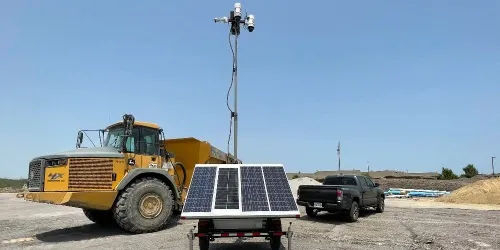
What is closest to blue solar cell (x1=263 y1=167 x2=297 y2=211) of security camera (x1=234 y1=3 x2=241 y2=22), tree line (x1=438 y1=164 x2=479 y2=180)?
security camera (x1=234 y1=3 x2=241 y2=22)

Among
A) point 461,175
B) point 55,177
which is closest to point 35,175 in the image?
point 55,177

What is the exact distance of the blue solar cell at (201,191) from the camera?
8531 mm

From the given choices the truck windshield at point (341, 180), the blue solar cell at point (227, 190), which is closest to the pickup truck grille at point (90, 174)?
the blue solar cell at point (227, 190)

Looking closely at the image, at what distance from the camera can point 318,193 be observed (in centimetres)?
1595

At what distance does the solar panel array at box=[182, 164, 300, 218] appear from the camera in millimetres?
8391

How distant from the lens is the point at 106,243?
35.2ft

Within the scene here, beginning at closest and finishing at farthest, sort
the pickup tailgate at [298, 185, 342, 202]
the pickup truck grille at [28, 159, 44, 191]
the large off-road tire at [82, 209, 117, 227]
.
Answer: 1. the pickup truck grille at [28, 159, 44, 191]
2. the large off-road tire at [82, 209, 117, 227]
3. the pickup tailgate at [298, 185, 342, 202]

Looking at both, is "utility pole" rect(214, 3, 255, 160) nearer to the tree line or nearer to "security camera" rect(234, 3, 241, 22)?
"security camera" rect(234, 3, 241, 22)

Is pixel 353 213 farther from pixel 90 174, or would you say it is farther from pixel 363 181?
pixel 90 174

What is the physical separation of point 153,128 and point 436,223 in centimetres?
1129

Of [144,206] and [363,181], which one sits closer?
[144,206]

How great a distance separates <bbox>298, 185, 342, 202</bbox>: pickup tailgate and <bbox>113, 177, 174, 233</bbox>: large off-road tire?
20.2 feet

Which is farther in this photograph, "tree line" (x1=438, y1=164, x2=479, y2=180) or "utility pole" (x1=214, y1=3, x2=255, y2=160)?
"tree line" (x1=438, y1=164, x2=479, y2=180)

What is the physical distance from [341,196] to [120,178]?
27.2 ft
